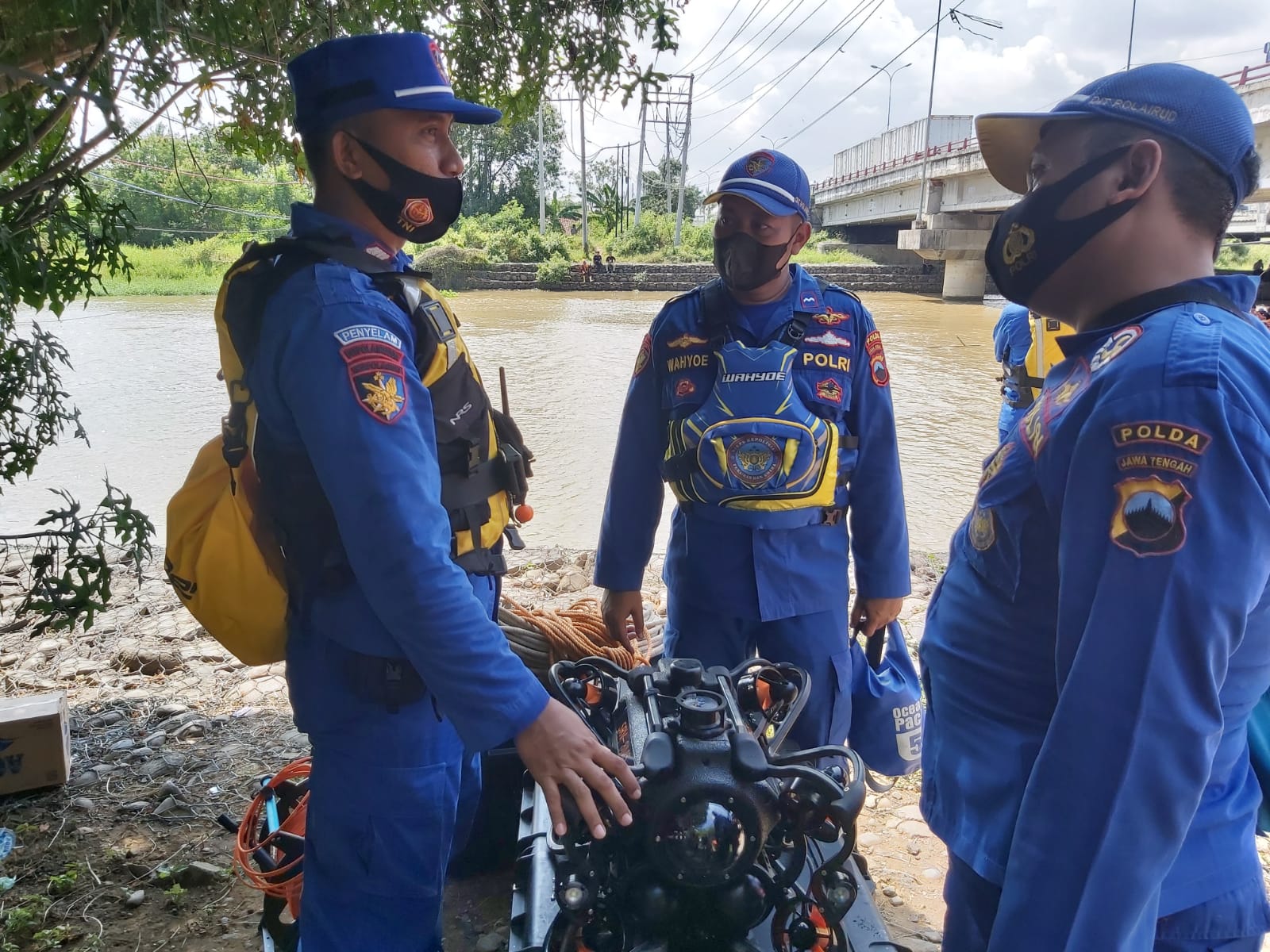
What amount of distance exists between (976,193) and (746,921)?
29553 mm

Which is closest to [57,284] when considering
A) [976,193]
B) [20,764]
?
[20,764]

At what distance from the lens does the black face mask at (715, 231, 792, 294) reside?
2779 millimetres

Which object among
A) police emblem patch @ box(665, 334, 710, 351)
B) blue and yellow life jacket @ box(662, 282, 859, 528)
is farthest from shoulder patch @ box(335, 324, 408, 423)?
police emblem patch @ box(665, 334, 710, 351)

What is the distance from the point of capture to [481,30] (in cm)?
381

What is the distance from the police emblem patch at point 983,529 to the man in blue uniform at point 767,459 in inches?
46.3

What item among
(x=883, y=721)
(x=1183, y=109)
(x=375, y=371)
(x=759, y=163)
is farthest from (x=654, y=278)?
(x=1183, y=109)

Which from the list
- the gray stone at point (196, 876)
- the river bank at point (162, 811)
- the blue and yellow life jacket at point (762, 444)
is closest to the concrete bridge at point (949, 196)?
Answer: the blue and yellow life jacket at point (762, 444)

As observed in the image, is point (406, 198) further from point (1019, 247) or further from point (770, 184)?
point (770, 184)

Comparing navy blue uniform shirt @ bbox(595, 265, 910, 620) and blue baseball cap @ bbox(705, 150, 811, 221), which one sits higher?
blue baseball cap @ bbox(705, 150, 811, 221)

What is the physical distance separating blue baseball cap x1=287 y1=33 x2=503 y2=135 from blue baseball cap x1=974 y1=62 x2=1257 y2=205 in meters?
1.20

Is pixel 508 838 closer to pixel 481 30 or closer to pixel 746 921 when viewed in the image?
pixel 746 921

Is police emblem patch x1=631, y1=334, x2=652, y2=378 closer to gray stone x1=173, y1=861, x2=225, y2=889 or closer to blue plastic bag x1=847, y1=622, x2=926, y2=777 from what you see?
blue plastic bag x1=847, y1=622, x2=926, y2=777

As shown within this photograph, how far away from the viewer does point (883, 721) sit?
113 inches

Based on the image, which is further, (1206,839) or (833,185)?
(833,185)
